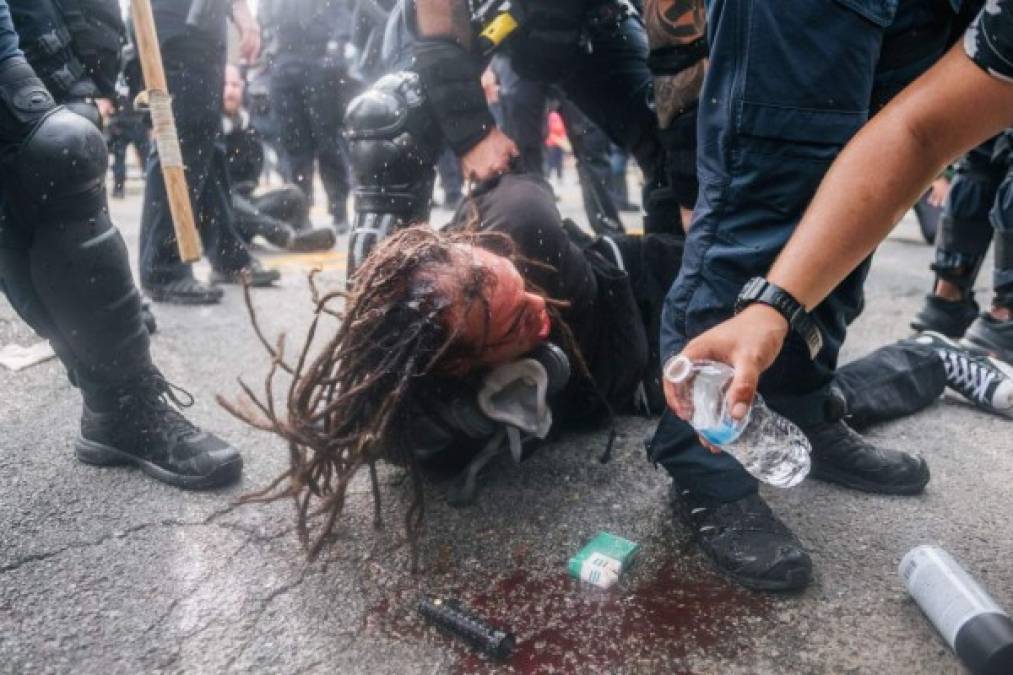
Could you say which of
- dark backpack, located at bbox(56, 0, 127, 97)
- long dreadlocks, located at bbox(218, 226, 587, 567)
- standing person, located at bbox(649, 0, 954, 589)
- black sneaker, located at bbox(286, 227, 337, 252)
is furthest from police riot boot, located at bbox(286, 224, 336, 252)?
standing person, located at bbox(649, 0, 954, 589)

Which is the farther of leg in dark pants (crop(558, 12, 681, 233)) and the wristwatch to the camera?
leg in dark pants (crop(558, 12, 681, 233))

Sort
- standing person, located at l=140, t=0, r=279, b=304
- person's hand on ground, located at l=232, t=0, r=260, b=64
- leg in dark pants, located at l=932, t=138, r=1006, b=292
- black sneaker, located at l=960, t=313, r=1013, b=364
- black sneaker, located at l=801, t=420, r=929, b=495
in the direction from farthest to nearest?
person's hand on ground, located at l=232, t=0, r=260, b=64 < standing person, located at l=140, t=0, r=279, b=304 < leg in dark pants, located at l=932, t=138, r=1006, b=292 < black sneaker, located at l=960, t=313, r=1013, b=364 < black sneaker, located at l=801, t=420, r=929, b=495

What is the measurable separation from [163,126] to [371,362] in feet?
3.87

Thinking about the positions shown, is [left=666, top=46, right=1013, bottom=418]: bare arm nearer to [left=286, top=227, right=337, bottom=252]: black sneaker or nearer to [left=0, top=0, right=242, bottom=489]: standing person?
[left=0, top=0, right=242, bottom=489]: standing person

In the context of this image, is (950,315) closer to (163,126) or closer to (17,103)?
(163,126)

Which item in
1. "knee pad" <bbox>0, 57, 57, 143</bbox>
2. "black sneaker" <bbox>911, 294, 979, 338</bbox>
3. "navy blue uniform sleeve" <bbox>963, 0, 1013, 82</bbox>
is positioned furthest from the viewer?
"black sneaker" <bbox>911, 294, 979, 338</bbox>

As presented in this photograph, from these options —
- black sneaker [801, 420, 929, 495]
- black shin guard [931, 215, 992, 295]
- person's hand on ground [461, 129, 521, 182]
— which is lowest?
black sneaker [801, 420, 929, 495]

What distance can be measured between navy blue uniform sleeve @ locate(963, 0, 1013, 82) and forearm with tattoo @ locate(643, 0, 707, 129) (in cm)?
93

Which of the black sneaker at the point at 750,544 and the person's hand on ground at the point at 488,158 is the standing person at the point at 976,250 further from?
the person's hand on ground at the point at 488,158

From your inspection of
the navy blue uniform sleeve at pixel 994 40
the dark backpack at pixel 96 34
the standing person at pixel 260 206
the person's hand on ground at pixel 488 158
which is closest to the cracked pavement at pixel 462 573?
the person's hand on ground at pixel 488 158

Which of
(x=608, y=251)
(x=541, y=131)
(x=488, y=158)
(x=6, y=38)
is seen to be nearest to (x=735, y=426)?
(x=608, y=251)

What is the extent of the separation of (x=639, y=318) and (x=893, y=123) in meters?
0.94

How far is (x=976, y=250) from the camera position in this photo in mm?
2531

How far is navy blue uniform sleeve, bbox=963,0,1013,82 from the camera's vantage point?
88 cm
